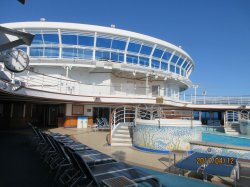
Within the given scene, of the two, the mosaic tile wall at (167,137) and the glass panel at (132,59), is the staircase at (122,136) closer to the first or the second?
the mosaic tile wall at (167,137)

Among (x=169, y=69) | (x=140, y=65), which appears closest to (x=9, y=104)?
(x=140, y=65)

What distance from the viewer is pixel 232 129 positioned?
17.6 m

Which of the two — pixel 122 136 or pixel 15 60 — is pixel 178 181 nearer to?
pixel 122 136

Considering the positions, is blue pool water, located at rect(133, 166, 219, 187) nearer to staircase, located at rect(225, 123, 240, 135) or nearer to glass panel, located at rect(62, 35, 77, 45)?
staircase, located at rect(225, 123, 240, 135)

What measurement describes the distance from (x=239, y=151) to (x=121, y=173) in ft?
14.6

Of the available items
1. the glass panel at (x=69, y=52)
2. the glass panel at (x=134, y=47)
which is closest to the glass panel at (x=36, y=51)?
the glass panel at (x=69, y=52)

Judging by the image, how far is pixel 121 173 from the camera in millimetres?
4266

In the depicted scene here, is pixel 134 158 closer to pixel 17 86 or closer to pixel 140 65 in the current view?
pixel 17 86

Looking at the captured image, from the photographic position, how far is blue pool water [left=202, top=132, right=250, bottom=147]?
12.8 meters

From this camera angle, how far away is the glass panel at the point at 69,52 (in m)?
18.3

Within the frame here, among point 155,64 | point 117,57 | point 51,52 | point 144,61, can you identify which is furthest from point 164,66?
point 51,52

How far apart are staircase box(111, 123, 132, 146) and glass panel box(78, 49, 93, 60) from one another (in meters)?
9.53

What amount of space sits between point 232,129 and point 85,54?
1477cm

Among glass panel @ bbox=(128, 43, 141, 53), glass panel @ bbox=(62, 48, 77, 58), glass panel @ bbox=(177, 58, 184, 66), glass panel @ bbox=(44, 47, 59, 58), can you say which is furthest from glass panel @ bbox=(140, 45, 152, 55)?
glass panel @ bbox=(44, 47, 59, 58)
